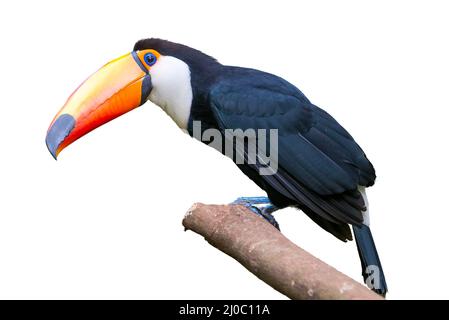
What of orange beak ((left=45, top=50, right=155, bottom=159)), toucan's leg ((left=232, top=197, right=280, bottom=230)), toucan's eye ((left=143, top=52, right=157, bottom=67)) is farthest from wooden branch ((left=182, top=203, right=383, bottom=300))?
toucan's eye ((left=143, top=52, right=157, bottom=67))

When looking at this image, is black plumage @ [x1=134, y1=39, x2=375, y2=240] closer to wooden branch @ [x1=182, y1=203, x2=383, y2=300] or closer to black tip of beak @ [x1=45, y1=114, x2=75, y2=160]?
wooden branch @ [x1=182, y1=203, x2=383, y2=300]

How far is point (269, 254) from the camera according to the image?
130 inches

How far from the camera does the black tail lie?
3619 mm

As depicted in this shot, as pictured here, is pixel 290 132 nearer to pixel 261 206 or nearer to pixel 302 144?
pixel 302 144

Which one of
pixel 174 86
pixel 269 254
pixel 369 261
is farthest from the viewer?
pixel 174 86

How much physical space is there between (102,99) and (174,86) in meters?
0.37

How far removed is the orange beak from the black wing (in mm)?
414

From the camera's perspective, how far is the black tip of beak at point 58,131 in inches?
148

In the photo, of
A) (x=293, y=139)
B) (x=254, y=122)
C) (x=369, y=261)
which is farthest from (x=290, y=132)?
(x=369, y=261)

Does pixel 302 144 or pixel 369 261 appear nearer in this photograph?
pixel 369 261

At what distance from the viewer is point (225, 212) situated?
367 cm
